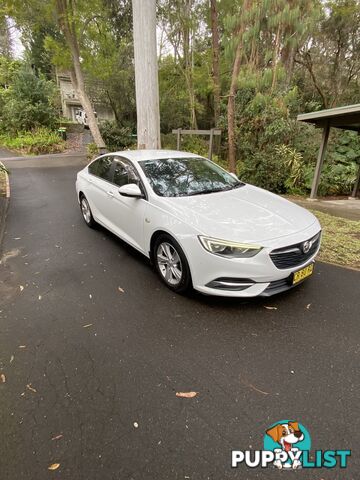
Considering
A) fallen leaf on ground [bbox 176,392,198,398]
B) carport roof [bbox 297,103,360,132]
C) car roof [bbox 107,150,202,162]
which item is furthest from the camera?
carport roof [bbox 297,103,360,132]

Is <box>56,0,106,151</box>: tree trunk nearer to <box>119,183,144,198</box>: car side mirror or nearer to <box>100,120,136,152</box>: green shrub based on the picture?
<box>100,120,136,152</box>: green shrub

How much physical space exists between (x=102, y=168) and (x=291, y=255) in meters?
3.26

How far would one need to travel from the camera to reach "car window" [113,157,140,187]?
3.67 metres

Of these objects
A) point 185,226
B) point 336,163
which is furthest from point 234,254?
point 336,163

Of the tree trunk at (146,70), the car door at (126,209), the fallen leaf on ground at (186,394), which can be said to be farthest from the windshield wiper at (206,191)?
the tree trunk at (146,70)

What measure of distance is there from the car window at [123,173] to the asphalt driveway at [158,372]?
1198 mm

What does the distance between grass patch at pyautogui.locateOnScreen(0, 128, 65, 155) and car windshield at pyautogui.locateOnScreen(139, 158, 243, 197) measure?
14.6 m

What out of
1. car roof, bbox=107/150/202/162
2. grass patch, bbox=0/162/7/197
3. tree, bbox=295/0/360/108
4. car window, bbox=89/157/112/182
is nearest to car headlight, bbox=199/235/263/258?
car roof, bbox=107/150/202/162

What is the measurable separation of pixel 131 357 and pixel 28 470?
0.94 meters

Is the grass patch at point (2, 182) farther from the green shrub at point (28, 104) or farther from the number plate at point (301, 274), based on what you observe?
the green shrub at point (28, 104)

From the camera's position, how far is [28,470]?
1582 mm

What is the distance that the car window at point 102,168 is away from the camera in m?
4.32

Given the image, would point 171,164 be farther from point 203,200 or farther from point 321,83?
point 321,83

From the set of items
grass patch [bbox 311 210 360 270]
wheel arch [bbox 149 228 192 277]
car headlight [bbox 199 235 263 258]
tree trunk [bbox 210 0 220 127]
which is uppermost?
tree trunk [bbox 210 0 220 127]
